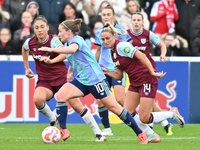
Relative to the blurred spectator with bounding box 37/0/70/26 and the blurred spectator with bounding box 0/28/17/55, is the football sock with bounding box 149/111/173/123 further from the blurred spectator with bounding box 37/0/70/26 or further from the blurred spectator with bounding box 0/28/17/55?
the blurred spectator with bounding box 37/0/70/26

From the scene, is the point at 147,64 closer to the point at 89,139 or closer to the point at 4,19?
the point at 89,139

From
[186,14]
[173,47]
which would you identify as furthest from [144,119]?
[186,14]

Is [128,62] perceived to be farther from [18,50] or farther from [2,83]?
[18,50]

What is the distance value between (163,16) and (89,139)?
19.4 feet

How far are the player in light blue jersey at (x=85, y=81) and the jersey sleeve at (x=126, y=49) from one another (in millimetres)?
449

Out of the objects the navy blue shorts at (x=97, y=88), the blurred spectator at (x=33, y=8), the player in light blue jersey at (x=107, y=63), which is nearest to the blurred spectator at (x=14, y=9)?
the blurred spectator at (x=33, y=8)

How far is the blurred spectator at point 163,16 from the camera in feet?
40.9

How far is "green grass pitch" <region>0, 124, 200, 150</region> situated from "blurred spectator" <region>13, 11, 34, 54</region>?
2580mm

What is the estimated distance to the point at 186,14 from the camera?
12789 millimetres

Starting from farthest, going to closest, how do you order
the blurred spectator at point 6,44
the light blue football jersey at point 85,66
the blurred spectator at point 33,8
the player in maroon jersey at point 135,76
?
the blurred spectator at point 33,8 → the blurred spectator at point 6,44 → the player in maroon jersey at point 135,76 → the light blue football jersey at point 85,66

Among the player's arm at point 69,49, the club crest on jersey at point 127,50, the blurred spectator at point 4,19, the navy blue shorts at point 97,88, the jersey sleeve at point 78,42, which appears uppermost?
the blurred spectator at point 4,19

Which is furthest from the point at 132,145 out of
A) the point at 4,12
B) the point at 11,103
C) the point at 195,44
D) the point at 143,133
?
the point at 4,12

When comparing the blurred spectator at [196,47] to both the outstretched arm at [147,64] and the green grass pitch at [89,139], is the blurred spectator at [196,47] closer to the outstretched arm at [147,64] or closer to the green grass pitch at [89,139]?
the green grass pitch at [89,139]

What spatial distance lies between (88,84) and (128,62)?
0.81 m
